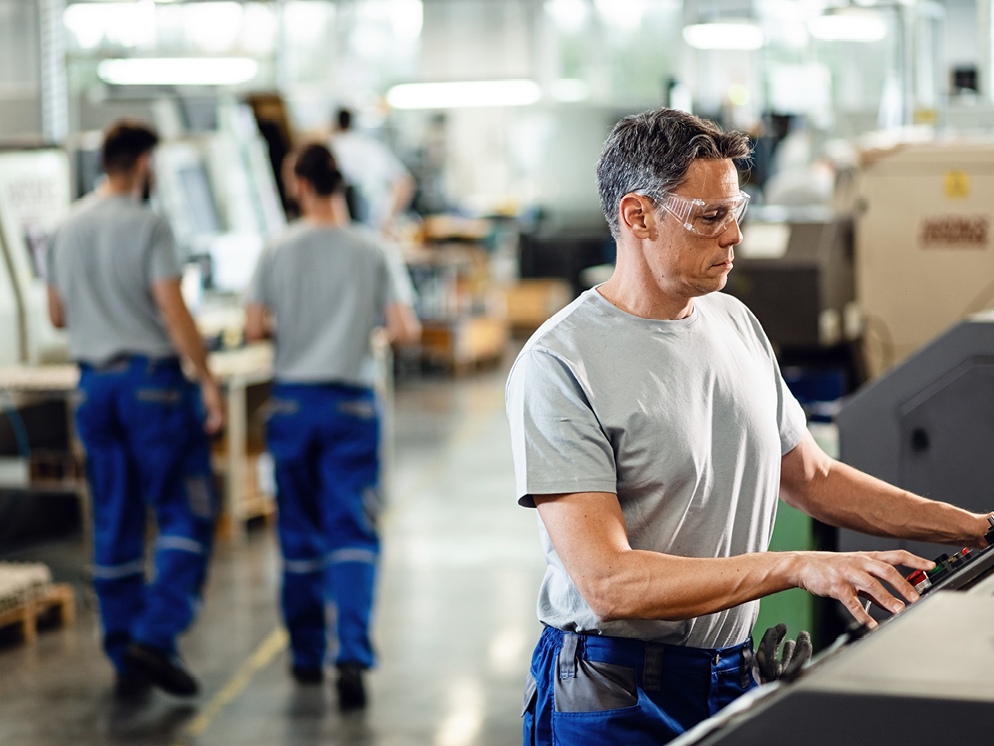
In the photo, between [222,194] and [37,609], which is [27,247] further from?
[37,609]

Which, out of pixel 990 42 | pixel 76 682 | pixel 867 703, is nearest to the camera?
pixel 867 703

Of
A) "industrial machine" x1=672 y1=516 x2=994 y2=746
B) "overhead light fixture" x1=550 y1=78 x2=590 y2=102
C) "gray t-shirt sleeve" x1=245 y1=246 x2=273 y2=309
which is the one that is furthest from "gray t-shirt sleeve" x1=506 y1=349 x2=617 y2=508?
"overhead light fixture" x1=550 y1=78 x2=590 y2=102

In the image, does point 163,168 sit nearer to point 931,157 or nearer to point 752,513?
point 931,157

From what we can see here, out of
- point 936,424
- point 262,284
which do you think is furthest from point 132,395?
point 936,424

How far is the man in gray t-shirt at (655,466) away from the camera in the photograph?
1.66 metres

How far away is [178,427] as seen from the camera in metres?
4.22

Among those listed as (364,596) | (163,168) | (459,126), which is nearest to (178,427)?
(364,596)

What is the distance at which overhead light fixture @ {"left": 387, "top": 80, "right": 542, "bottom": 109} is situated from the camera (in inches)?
494

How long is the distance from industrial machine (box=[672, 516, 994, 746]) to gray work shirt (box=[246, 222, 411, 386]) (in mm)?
3048

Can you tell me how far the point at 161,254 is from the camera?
4219mm

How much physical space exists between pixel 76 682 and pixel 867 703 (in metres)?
3.73

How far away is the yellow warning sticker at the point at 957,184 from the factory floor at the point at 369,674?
2167 millimetres

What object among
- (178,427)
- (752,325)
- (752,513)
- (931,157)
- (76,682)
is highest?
(931,157)

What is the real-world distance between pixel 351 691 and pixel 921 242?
2.38 meters
